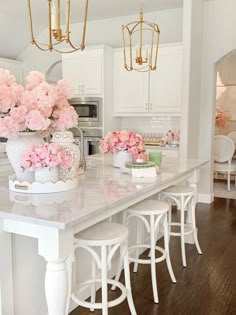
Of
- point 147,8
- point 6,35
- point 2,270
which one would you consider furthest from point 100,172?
point 6,35

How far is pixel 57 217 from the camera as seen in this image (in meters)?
1.59

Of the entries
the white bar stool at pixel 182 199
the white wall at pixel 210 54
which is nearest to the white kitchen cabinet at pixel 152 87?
the white wall at pixel 210 54

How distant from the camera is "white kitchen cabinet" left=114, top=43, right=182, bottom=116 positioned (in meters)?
5.35

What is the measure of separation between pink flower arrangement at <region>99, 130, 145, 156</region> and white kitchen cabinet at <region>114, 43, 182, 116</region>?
107 inches

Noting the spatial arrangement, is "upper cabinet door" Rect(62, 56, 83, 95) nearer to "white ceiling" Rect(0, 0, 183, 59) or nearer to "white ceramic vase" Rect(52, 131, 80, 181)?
"white ceiling" Rect(0, 0, 183, 59)

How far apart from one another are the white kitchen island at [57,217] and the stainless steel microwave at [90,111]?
3.49 m

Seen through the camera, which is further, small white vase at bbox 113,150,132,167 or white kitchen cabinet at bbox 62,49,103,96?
white kitchen cabinet at bbox 62,49,103,96

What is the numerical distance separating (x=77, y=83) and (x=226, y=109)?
3.89 metres

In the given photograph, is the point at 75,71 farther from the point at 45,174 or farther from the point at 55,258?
the point at 55,258

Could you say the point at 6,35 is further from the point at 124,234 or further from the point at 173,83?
the point at 124,234

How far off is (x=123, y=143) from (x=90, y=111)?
3.01m

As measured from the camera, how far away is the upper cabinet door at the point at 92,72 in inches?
223

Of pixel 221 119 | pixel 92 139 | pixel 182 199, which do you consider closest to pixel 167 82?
pixel 92 139

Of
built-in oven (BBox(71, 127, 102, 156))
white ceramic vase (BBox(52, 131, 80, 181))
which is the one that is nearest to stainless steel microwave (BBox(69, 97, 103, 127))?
built-in oven (BBox(71, 127, 102, 156))
